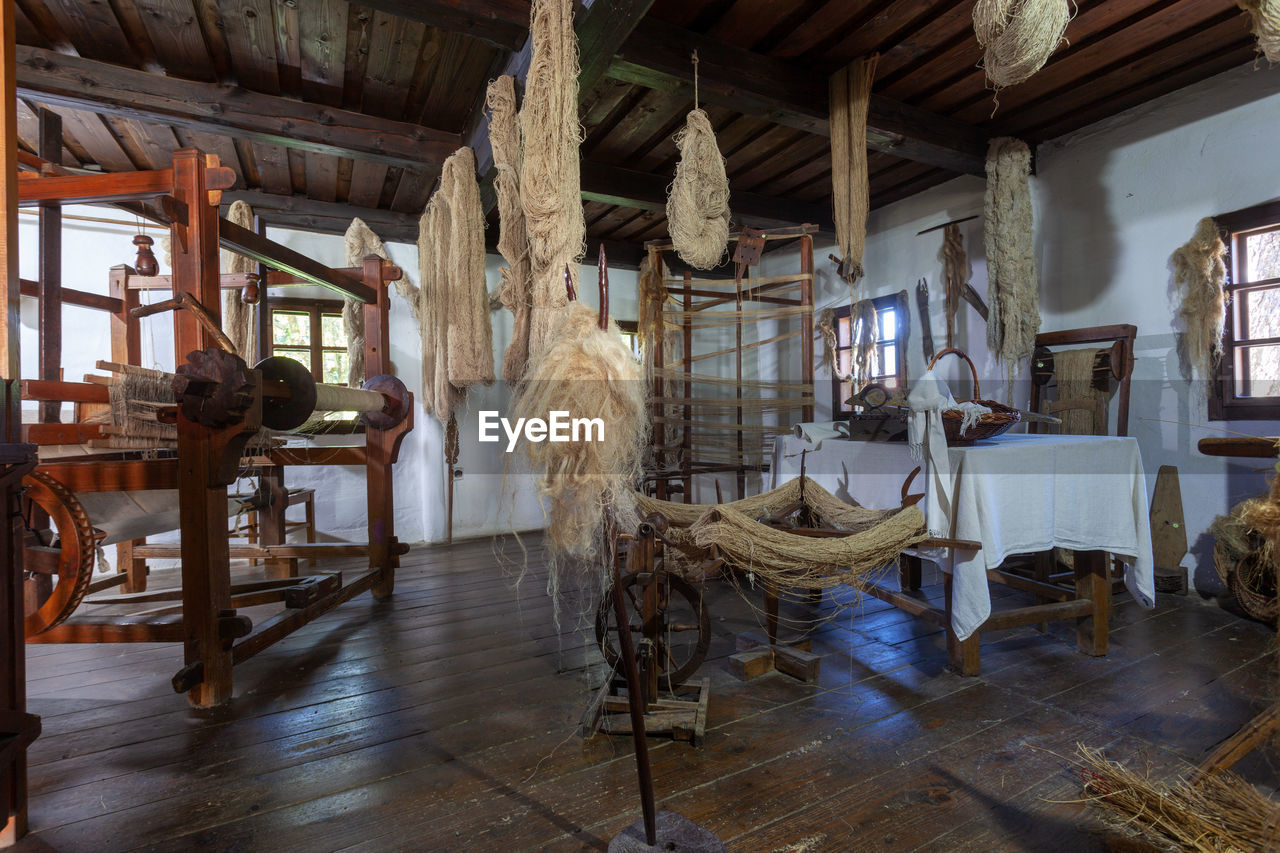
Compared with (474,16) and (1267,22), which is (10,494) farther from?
(1267,22)

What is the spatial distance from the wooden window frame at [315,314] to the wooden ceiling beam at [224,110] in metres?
1.61

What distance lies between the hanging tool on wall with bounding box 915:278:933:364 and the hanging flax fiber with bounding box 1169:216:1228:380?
1.50 meters

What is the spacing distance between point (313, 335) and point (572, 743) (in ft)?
13.8

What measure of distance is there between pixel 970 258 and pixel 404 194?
433cm

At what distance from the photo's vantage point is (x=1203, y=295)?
120 inches

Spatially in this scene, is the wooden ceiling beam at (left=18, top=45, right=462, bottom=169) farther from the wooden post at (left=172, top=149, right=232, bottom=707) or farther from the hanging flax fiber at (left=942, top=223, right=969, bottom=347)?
the hanging flax fiber at (left=942, top=223, right=969, bottom=347)

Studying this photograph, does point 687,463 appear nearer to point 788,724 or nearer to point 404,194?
point 788,724

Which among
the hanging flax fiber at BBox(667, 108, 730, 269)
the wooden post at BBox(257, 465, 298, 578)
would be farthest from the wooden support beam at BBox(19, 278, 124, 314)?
the hanging flax fiber at BBox(667, 108, 730, 269)

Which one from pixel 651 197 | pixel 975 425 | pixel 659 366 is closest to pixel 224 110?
pixel 651 197

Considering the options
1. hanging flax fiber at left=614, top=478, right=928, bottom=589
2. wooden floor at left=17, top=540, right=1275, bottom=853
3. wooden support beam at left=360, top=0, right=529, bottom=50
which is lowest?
wooden floor at left=17, top=540, right=1275, bottom=853

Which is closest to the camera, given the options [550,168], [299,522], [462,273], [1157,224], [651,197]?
[550,168]

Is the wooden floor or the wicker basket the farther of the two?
the wicker basket

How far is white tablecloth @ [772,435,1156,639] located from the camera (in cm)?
210

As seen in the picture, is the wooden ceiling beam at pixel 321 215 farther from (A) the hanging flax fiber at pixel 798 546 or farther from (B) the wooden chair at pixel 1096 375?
(B) the wooden chair at pixel 1096 375
